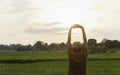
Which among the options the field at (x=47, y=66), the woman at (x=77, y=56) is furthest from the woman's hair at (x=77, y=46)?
the field at (x=47, y=66)

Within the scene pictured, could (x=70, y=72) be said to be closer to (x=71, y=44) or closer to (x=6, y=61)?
(x=71, y=44)

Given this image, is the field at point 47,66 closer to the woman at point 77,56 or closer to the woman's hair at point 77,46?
the woman at point 77,56

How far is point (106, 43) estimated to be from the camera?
299ft

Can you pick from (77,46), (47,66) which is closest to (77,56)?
(77,46)

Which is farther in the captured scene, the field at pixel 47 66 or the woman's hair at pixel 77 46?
the field at pixel 47 66

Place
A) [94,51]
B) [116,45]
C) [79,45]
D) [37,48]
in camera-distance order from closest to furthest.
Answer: [79,45] → [94,51] → [116,45] → [37,48]

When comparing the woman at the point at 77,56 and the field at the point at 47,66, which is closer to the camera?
the woman at the point at 77,56

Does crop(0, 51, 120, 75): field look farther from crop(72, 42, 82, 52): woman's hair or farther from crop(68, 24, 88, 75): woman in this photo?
crop(72, 42, 82, 52): woman's hair

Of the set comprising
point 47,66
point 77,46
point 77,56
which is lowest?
point 47,66

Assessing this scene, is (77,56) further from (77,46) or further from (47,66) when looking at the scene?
(47,66)

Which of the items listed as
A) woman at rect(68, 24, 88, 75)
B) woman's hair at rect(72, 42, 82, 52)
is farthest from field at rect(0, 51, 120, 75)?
woman's hair at rect(72, 42, 82, 52)

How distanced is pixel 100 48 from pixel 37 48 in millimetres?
36977

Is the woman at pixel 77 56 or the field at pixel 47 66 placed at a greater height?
the woman at pixel 77 56

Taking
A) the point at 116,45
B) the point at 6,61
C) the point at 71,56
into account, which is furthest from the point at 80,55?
the point at 116,45
